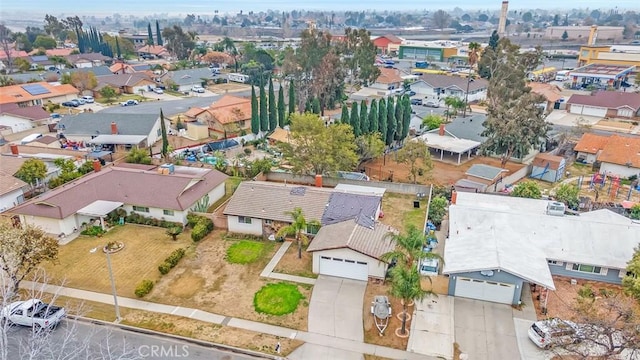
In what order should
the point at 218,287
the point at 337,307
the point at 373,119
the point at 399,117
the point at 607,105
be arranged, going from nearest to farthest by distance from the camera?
the point at 337,307
the point at 218,287
the point at 373,119
the point at 399,117
the point at 607,105

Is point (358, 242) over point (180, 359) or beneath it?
over

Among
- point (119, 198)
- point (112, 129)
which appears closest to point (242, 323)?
point (119, 198)

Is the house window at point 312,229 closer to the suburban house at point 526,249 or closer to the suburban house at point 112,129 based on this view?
the suburban house at point 526,249

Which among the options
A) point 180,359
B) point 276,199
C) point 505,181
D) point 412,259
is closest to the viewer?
point 180,359

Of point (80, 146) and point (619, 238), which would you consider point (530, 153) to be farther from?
point (80, 146)

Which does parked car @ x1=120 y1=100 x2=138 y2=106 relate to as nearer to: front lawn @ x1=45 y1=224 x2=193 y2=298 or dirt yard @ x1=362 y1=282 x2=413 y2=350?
front lawn @ x1=45 y1=224 x2=193 y2=298

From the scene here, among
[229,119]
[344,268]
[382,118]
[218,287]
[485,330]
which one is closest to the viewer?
[485,330]

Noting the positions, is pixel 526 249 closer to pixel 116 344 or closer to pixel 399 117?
pixel 116 344

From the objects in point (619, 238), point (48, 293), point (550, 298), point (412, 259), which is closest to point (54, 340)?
point (48, 293)
